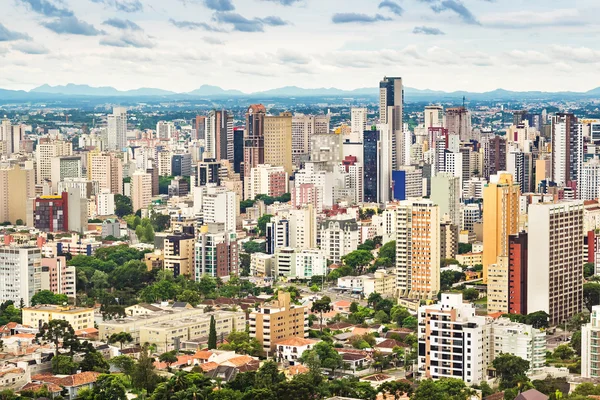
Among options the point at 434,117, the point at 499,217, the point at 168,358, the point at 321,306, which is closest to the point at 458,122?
the point at 434,117

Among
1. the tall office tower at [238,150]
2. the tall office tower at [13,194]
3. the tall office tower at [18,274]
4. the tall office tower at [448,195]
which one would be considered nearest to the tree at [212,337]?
the tall office tower at [18,274]

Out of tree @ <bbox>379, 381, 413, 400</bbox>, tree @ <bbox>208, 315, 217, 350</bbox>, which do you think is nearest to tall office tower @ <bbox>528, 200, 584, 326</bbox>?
tree @ <bbox>208, 315, 217, 350</bbox>

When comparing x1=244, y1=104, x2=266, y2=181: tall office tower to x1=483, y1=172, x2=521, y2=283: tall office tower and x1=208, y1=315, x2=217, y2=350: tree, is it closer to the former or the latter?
x1=483, y1=172, x2=521, y2=283: tall office tower

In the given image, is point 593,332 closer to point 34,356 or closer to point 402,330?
point 402,330

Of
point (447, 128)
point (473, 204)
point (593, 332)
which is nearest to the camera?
point (593, 332)

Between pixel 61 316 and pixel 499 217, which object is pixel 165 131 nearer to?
pixel 499 217

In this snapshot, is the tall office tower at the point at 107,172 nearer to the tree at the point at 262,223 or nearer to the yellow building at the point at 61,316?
the tree at the point at 262,223

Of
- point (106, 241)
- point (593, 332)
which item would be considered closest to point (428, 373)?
point (593, 332)
